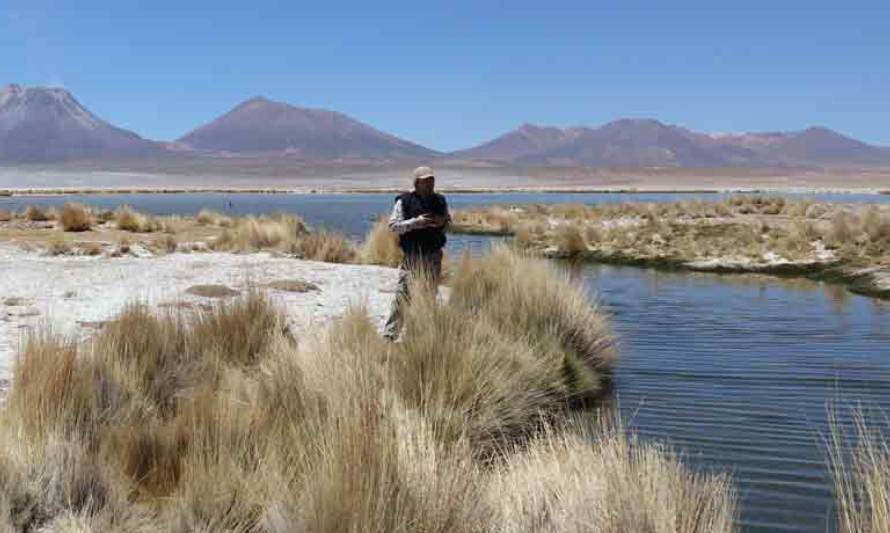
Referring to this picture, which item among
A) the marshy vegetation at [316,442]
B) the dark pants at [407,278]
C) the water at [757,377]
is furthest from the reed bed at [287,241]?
the marshy vegetation at [316,442]

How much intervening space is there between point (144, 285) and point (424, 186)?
5.34 m

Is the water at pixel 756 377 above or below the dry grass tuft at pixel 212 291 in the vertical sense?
below

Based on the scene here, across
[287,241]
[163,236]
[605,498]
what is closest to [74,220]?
[163,236]

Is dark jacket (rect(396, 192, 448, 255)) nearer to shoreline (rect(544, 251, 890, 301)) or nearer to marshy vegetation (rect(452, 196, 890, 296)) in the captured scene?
shoreline (rect(544, 251, 890, 301))

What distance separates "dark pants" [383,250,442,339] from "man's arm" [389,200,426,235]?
0.34 metres

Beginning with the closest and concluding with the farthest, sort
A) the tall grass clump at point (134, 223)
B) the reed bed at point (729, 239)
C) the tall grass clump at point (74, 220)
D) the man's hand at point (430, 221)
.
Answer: the man's hand at point (430, 221), the reed bed at point (729, 239), the tall grass clump at point (74, 220), the tall grass clump at point (134, 223)

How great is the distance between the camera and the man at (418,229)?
8164mm

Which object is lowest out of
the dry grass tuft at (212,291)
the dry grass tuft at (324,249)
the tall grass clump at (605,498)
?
the dry grass tuft at (324,249)

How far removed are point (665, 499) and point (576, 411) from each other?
3539 mm

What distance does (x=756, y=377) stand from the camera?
343 inches

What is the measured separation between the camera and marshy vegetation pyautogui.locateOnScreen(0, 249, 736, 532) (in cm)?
363

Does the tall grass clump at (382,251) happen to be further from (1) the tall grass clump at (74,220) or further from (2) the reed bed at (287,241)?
(1) the tall grass clump at (74,220)

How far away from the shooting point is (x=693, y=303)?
14266 mm

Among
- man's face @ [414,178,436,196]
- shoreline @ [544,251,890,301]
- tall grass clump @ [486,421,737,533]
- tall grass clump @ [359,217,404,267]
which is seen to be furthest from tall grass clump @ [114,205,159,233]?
tall grass clump @ [486,421,737,533]
